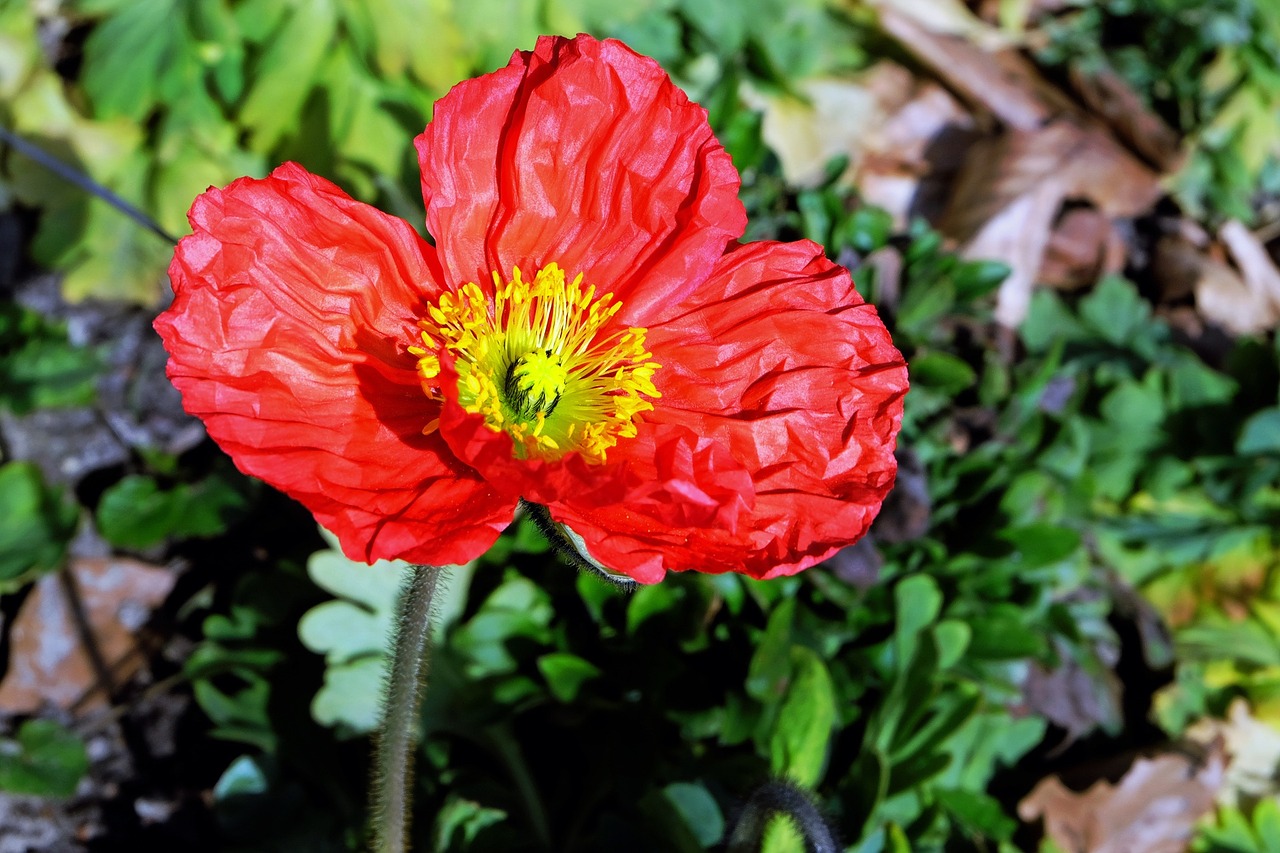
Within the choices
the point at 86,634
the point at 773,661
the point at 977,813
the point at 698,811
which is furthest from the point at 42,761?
the point at 977,813

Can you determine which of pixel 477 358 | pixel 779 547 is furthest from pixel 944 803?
pixel 477 358

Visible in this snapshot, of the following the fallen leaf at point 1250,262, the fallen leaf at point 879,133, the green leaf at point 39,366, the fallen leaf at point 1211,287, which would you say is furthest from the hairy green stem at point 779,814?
the fallen leaf at point 1250,262

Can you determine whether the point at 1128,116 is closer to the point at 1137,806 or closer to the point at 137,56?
the point at 1137,806

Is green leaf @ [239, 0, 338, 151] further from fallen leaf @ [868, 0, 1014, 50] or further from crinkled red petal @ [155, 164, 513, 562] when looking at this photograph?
fallen leaf @ [868, 0, 1014, 50]

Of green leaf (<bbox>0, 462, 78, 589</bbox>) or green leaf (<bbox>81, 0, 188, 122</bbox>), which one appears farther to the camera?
green leaf (<bbox>81, 0, 188, 122</bbox>)

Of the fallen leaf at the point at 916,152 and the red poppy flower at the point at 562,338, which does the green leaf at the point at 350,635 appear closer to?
the red poppy flower at the point at 562,338

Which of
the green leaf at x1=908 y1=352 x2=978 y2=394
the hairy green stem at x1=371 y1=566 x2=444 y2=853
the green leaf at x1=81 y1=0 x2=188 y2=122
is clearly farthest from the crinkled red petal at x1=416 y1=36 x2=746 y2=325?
the green leaf at x1=81 y1=0 x2=188 y2=122
